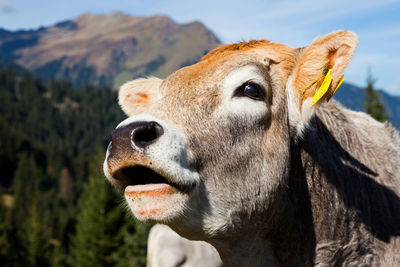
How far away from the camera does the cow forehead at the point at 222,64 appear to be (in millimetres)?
3686

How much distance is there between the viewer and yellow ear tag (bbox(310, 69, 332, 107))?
3650 mm

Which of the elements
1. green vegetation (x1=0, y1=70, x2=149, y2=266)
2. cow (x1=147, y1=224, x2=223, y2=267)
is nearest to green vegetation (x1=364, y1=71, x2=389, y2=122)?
green vegetation (x1=0, y1=70, x2=149, y2=266)

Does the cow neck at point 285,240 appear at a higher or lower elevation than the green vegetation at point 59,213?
higher

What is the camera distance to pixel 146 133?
3.14 meters

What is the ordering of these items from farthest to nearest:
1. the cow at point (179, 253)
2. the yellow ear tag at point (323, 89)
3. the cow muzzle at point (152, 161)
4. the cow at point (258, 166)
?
the cow at point (179, 253)
the yellow ear tag at point (323, 89)
the cow at point (258, 166)
the cow muzzle at point (152, 161)

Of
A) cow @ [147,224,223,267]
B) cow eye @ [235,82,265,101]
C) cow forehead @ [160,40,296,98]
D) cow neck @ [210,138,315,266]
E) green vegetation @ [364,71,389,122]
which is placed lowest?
green vegetation @ [364,71,389,122]

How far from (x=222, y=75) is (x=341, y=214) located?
6.01 ft

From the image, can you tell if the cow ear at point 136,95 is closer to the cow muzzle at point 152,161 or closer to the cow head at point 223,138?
the cow head at point 223,138

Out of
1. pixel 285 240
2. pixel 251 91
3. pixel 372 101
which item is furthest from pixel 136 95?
pixel 372 101

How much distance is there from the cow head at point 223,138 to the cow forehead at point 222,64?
0.03 ft

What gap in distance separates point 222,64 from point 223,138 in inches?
29.9

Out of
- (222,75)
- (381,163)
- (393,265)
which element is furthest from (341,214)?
(222,75)

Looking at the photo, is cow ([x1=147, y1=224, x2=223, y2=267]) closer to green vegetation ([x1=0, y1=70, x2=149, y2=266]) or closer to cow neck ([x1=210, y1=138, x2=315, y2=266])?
green vegetation ([x1=0, y1=70, x2=149, y2=266])

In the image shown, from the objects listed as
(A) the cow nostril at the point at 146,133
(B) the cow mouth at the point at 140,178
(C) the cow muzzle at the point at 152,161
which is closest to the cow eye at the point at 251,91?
(C) the cow muzzle at the point at 152,161
